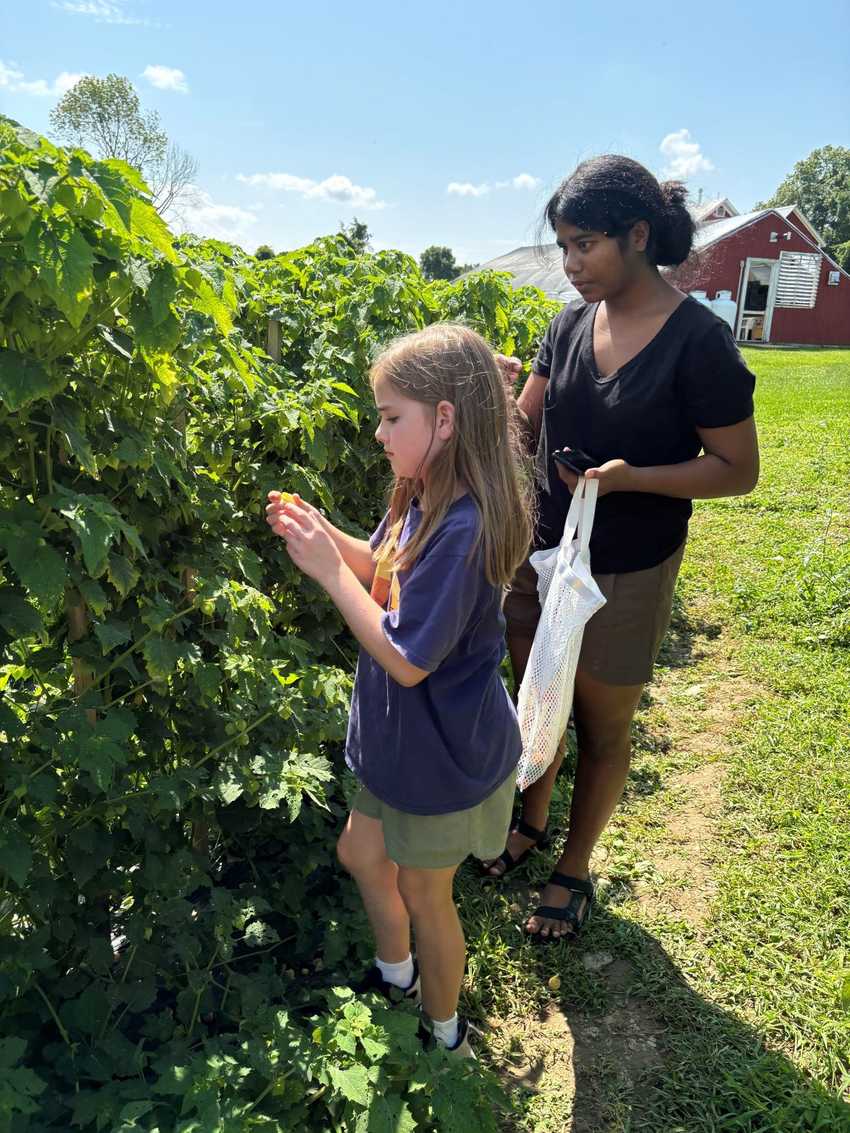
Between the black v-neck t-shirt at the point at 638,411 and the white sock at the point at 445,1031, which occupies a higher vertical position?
the black v-neck t-shirt at the point at 638,411

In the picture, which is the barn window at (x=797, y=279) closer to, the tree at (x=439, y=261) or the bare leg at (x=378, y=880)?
the tree at (x=439, y=261)

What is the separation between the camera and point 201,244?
2756 millimetres

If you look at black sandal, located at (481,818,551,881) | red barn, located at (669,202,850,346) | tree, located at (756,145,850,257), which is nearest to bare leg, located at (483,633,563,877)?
black sandal, located at (481,818,551,881)

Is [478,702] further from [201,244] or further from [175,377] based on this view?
[201,244]

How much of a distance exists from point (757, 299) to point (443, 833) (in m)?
34.7

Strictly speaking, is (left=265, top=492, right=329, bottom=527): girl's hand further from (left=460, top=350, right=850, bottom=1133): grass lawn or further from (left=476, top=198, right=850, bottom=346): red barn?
(left=476, top=198, right=850, bottom=346): red barn

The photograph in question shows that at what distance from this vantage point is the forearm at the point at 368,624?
163 centimetres

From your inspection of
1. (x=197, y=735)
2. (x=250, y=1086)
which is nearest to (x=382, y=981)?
(x=250, y=1086)

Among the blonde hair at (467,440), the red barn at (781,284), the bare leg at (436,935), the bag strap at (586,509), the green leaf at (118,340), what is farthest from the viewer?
the red barn at (781,284)

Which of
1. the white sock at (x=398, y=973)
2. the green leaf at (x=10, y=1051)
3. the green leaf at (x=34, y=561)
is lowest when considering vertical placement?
the white sock at (x=398, y=973)

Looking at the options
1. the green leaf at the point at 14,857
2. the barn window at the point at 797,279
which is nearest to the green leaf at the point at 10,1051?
the green leaf at the point at 14,857

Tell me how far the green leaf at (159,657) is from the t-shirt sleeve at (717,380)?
1354 millimetres

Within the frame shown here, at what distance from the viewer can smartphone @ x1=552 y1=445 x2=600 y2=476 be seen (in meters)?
2.32

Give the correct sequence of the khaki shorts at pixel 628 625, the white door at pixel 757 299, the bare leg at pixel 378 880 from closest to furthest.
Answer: the bare leg at pixel 378 880, the khaki shorts at pixel 628 625, the white door at pixel 757 299
